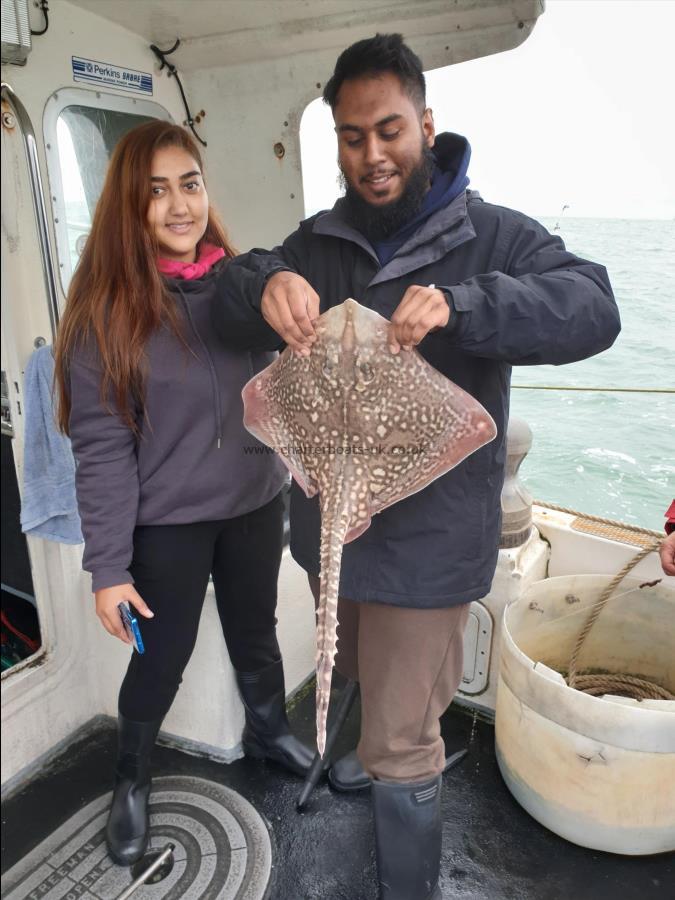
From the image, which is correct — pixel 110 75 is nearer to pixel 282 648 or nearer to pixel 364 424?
pixel 364 424

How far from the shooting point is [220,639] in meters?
2.99

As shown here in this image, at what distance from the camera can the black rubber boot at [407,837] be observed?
215 centimetres

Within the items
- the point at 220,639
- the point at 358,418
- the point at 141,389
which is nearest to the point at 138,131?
the point at 141,389

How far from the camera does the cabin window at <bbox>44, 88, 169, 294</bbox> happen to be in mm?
2938

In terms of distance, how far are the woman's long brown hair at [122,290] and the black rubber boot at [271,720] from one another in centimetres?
143

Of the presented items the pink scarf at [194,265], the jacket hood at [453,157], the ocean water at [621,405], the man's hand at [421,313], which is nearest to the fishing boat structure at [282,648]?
the pink scarf at [194,265]

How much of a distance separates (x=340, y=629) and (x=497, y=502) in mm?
775

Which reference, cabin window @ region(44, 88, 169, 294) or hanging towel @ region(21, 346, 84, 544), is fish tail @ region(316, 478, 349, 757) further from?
cabin window @ region(44, 88, 169, 294)

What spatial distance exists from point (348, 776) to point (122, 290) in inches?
91.3

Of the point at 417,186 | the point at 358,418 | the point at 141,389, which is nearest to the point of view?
the point at 358,418

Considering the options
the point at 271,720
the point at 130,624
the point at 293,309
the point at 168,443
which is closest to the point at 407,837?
the point at 271,720

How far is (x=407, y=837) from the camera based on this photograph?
2197mm

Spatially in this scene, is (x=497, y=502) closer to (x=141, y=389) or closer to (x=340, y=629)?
(x=340, y=629)

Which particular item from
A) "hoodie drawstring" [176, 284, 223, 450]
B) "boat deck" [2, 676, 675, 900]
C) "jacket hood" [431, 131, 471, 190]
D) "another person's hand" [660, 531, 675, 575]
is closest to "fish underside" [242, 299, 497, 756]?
"hoodie drawstring" [176, 284, 223, 450]
